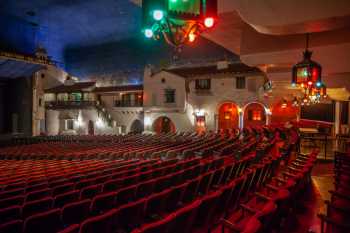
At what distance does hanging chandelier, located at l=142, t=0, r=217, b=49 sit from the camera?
382cm

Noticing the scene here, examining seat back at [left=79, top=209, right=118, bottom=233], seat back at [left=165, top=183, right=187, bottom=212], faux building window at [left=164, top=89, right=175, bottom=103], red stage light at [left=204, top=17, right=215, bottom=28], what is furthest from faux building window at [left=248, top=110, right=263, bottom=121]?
seat back at [left=79, top=209, right=118, bottom=233]

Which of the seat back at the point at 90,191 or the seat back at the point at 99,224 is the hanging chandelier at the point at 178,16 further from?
the seat back at the point at 90,191

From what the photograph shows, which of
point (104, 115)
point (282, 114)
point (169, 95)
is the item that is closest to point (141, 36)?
point (169, 95)

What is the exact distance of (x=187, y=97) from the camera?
95.4ft

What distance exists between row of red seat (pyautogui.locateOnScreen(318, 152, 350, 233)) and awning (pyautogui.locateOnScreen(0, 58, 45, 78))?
23.7 metres

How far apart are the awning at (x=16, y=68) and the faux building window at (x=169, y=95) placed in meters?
12.0

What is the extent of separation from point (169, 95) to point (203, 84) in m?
3.82

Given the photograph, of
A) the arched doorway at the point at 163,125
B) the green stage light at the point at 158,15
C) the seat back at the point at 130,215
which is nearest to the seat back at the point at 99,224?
the seat back at the point at 130,215

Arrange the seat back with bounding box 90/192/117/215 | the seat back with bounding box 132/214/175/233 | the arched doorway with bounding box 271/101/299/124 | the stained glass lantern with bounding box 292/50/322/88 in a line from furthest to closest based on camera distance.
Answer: the arched doorway with bounding box 271/101/299/124
the stained glass lantern with bounding box 292/50/322/88
the seat back with bounding box 90/192/117/215
the seat back with bounding box 132/214/175/233

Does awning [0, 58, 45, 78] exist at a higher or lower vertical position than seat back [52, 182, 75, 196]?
higher

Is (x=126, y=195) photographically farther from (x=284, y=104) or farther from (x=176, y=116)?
(x=176, y=116)

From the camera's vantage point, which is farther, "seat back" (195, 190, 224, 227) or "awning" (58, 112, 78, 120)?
"awning" (58, 112, 78, 120)

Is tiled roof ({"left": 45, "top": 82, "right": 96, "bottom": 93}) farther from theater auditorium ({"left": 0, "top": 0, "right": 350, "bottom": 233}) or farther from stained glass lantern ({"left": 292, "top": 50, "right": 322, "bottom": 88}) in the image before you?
stained glass lantern ({"left": 292, "top": 50, "right": 322, "bottom": 88})

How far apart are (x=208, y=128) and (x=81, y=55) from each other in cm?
2354
